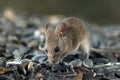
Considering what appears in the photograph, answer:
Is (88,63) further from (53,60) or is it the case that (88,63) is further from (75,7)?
(75,7)

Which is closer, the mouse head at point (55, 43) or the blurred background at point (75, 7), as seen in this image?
the mouse head at point (55, 43)

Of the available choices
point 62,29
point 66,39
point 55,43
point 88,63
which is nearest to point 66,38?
point 66,39

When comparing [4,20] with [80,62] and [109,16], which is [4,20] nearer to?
[80,62]

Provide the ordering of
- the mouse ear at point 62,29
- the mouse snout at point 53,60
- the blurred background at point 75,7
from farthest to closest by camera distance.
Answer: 1. the blurred background at point 75,7
2. the mouse ear at point 62,29
3. the mouse snout at point 53,60

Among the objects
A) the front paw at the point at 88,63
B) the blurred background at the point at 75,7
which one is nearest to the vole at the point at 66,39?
the front paw at the point at 88,63

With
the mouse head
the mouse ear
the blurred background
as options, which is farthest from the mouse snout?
the blurred background

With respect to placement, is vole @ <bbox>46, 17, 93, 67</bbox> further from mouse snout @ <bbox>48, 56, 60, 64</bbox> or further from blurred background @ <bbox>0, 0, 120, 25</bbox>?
blurred background @ <bbox>0, 0, 120, 25</bbox>

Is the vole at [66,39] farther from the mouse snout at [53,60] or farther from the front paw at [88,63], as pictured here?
the front paw at [88,63]
